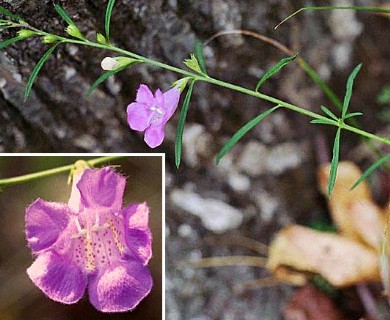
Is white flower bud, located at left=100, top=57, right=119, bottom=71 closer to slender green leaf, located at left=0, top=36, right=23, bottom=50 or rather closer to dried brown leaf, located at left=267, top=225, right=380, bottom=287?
slender green leaf, located at left=0, top=36, right=23, bottom=50

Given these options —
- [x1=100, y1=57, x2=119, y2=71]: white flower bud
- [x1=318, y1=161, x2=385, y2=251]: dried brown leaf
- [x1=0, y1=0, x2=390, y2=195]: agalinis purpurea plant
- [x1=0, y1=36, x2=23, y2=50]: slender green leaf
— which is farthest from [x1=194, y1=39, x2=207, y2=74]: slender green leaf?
[x1=318, y1=161, x2=385, y2=251]: dried brown leaf

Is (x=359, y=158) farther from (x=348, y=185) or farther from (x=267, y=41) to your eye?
(x=267, y=41)

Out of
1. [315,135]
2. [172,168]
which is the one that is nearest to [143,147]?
[172,168]

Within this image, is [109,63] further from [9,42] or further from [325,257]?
[325,257]

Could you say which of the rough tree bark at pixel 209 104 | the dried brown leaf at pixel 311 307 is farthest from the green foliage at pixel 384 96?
the dried brown leaf at pixel 311 307

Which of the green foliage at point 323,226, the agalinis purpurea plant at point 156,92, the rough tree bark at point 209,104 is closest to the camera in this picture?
the agalinis purpurea plant at point 156,92

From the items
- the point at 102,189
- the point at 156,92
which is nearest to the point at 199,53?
the point at 156,92

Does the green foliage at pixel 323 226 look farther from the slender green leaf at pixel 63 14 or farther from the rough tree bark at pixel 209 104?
the slender green leaf at pixel 63 14
